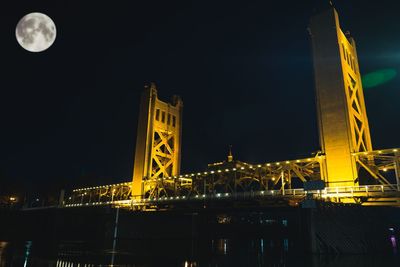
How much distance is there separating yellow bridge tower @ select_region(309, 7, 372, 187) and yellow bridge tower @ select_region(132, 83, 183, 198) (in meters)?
28.5

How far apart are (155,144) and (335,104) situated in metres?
40.8

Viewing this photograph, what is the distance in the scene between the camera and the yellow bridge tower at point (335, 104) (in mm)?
37475

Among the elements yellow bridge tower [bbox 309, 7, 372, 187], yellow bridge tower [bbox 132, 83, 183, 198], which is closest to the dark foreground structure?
yellow bridge tower [bbox 309, 7, 372, 187]

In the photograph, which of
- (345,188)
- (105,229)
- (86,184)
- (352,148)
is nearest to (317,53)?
(352,148)

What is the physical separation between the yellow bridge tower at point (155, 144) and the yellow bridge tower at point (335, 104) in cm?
2846

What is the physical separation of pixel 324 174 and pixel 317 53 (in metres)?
17.7

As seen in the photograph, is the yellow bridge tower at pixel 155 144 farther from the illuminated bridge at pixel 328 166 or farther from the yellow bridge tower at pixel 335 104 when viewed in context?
the yellow bridge tower at pixel 335 104

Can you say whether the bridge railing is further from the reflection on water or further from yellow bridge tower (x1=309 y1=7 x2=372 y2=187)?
the reflection on water

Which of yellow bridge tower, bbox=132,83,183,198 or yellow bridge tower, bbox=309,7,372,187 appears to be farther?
yellow bridge tower, bbox=132,83,183,198

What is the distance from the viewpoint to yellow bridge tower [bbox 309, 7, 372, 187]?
37475 millimetres

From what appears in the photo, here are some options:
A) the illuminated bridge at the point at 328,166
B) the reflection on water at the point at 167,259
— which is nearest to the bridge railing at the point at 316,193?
the illuminated bridge at the point at 328,166

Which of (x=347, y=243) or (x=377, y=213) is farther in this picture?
(x=377, y=213)

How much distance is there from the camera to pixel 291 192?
37.0 metres

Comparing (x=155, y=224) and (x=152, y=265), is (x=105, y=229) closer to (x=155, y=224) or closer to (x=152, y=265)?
(x=155, y=224)
